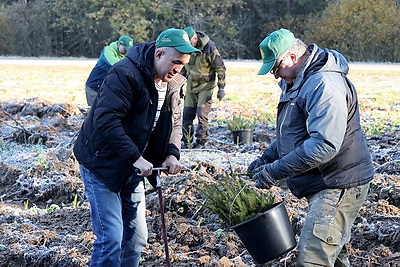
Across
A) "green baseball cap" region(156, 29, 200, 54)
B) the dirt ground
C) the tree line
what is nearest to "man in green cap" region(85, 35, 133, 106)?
the dirt ground

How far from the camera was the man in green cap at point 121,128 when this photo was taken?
157 inches

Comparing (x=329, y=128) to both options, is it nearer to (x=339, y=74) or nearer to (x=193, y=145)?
(x=339, y=74)

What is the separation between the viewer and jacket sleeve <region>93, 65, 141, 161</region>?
3957 millimetres

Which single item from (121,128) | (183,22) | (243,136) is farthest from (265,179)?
(183,22)

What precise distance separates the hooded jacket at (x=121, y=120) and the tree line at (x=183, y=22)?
26654mm

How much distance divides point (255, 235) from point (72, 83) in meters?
15.7

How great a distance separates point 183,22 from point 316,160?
30.6 m

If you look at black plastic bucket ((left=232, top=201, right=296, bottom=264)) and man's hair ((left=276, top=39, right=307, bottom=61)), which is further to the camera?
black plastic bucket ((left=232, top=201, right=296, bottom=264))

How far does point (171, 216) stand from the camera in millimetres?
6312

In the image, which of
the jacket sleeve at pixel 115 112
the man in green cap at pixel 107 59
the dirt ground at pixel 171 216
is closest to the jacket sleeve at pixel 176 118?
the jacket sleeve at pixel 115 112

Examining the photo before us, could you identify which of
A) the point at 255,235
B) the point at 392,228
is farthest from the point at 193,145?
the point at 255,235

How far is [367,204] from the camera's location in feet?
20.4

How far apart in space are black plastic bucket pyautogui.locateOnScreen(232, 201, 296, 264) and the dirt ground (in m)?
0.70

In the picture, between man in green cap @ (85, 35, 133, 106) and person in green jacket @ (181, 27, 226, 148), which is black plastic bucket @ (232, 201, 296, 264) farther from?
person in green jacket @ (181, 27, 226, 148)
